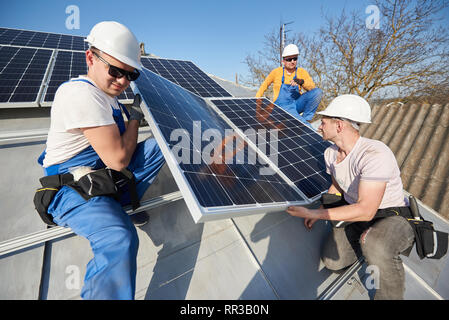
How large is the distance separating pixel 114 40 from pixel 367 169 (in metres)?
3.17

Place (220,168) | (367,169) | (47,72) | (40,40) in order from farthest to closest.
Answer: (40,40), (47,72), (367,169), (220,168)

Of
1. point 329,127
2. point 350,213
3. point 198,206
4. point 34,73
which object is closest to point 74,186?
point 198,206

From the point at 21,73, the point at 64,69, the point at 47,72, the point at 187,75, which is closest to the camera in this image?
the point at 21,73

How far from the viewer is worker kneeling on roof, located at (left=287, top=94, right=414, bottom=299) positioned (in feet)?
7.21

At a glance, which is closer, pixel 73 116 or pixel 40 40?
pixel 73 116

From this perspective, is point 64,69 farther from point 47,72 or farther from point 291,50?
point 291,50

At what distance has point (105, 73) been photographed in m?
1.88

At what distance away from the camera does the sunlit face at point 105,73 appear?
72.8 inches

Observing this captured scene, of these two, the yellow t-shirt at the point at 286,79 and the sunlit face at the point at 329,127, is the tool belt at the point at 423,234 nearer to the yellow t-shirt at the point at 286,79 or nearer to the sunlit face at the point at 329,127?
the sunlit face at the point at 329,127

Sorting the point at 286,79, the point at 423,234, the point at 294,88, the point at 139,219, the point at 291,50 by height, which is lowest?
the point at 139,219

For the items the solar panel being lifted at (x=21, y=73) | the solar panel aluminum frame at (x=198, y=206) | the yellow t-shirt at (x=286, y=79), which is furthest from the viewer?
the yellow t-shirt at (x=286, y=79)

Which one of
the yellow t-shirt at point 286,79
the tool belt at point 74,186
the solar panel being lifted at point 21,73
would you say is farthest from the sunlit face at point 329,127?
the solar panel being lifted at point 21,73
